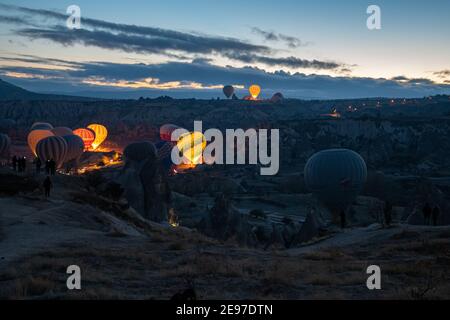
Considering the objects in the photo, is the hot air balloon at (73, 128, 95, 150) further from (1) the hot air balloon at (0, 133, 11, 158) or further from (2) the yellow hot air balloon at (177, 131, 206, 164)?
(1) the hot air balloon at (0, 133, 11, 158)

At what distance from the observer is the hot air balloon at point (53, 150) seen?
54.0 m

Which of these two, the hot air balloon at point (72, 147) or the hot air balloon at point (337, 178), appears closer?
the hot air balloon at point (337, 178)

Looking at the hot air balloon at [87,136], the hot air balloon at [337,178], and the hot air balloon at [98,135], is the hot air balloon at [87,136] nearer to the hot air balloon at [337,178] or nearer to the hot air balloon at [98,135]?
the hot air balloon at [98,135]

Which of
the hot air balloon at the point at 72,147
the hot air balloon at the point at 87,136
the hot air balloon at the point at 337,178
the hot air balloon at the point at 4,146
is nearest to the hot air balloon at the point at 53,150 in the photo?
the hot air balloon at the point at 72,147

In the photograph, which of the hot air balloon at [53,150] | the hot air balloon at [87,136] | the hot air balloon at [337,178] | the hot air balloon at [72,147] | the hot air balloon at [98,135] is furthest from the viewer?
the hot air balloon at [98,135]

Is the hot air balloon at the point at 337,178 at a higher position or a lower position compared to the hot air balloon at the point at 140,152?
lower

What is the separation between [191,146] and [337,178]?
43.2m

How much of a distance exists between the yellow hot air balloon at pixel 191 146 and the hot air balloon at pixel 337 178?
40.3 meters

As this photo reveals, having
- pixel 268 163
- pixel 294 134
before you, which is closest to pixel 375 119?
pixel 294 134

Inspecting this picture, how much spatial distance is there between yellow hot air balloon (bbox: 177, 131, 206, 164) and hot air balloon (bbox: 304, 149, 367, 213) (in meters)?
40.3

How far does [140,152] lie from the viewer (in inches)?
1794

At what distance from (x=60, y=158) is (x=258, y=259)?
4474 centimetres

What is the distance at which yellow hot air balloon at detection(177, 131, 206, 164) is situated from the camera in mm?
83562

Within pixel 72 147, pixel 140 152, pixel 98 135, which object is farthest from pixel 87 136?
pixel 140 152
